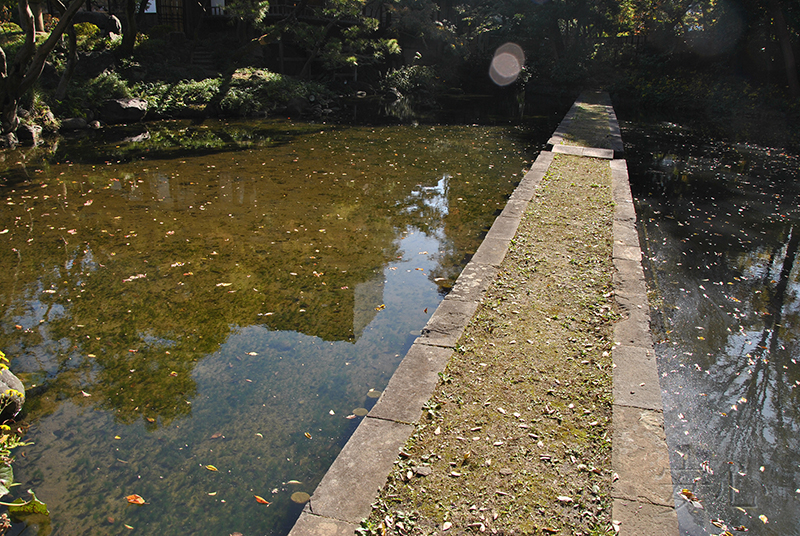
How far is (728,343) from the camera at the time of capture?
4.64 metres

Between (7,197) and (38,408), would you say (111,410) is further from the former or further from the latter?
(7,197)

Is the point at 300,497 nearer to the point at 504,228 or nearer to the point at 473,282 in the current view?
the point at 473,282

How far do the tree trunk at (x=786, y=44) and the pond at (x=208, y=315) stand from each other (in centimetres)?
1535

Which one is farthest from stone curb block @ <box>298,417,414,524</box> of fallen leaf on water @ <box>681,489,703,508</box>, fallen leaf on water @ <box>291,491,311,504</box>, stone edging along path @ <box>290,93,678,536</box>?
fallen leaf on water @ <box>681,489,703,508</box>

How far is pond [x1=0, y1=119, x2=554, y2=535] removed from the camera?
120 inches

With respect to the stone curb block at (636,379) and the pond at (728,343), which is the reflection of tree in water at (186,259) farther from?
the pond at (728,343)

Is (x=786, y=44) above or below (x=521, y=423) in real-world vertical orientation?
above

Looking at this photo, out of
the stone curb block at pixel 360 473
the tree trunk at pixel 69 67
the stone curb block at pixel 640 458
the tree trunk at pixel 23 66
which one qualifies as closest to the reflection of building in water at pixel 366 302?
the stone curb block at pixel 360 473

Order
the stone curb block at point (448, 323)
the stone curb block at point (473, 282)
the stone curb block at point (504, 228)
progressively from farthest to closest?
the stone curb block at point (504, 228), the stone curb block at point (473, 282), the stone curb block at point (448, 323)

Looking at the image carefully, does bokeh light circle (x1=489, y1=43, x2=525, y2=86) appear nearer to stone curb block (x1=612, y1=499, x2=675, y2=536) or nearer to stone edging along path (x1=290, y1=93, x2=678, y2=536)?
stone edging along path (x1=290, y1=93, x2=678, y2=536)

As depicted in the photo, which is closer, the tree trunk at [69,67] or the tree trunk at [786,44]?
the tree trunk at [69,67]

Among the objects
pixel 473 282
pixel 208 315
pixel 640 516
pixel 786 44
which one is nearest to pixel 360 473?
pixel 640 516

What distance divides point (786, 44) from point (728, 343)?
758 inches

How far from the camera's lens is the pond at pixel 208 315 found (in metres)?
3.05
